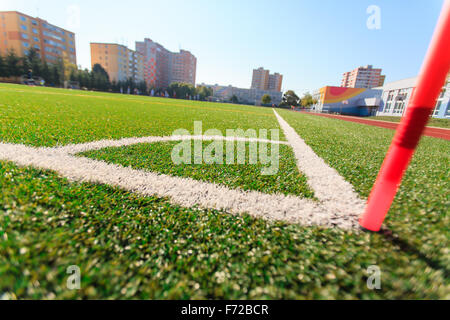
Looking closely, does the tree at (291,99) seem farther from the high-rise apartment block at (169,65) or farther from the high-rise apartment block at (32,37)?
the high-rise apartment block at (32,37)

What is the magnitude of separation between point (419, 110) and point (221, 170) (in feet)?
4.80

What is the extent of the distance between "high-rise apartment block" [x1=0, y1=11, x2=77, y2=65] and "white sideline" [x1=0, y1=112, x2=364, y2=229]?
239 feet

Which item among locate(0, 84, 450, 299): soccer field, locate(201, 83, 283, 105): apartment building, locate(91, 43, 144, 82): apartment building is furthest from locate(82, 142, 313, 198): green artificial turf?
locate(201, 83, 283, 105): apartment building

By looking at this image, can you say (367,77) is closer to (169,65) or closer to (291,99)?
(291,99)

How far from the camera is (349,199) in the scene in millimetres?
1461

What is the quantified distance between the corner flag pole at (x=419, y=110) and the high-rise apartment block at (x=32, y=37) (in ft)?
246

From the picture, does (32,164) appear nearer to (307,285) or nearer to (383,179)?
(307,285)

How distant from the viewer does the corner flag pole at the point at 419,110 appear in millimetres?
784

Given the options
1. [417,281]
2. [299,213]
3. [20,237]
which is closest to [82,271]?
[20,237]

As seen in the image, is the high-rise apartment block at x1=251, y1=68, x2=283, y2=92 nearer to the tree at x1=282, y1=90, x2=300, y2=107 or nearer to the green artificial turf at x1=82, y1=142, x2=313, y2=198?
the tree at x1=282, y1=90, x2=300, y2=107

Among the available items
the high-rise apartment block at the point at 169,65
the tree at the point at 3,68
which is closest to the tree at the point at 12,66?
the tree at the point at 3,68

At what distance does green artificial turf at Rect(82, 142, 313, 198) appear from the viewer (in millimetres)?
1646
